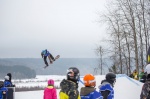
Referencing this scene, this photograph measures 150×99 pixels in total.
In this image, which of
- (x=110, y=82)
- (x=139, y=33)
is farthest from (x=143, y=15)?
(x=110, y=82)

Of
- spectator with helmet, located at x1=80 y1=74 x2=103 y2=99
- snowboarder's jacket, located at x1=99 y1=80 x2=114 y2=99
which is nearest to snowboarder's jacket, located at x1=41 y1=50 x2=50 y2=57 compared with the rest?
snowboarder's jacket, located at x1=99 y1=80 x2=114 y2=99

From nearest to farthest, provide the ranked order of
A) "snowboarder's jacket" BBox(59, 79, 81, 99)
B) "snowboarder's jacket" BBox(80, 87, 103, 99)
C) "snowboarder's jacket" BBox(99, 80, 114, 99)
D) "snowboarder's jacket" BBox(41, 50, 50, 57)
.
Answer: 1. "snowboarder's jacket" BBox(59, 79, 81, 99)
2. "snowboarder's jacket" BBox(80, 87, 103, 99)
3. "snowboarder's jacket" BBox(99, 80, 114, 99)
4. "snowboarder's jacket" BBox(41, 50, 50, 57)

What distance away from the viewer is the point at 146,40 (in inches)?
1185

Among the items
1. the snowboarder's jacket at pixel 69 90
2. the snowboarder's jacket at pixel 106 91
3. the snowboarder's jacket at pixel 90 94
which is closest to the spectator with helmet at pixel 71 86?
the snowboarder's jacket at pixel 69 90

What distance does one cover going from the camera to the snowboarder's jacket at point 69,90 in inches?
235

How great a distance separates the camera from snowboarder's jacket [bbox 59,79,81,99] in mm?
5961

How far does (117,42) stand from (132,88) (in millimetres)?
18853

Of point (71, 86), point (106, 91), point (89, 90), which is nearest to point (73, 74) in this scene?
point (71, 86)

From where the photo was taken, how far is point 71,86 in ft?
19.6

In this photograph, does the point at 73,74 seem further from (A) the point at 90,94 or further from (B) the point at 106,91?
(B) the point at 106,91

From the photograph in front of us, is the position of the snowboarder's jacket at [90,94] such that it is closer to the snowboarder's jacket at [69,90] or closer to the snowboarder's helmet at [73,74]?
the snowboarder's jacket at [69,90]

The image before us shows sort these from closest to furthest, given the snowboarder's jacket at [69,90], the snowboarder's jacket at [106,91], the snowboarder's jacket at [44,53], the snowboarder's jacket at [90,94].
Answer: the snowboarder's jacket at [69,90] → the snowboarder's jacket at [90,94] → the snowboarder's jacket at [106,91] → the snowboarder's jacket at [44,53]

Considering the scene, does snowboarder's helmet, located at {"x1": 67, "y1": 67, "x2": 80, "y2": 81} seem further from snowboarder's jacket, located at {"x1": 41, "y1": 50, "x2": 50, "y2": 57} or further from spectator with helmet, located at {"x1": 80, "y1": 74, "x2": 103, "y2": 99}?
snowboarder's jacket, located at {"x1": 41, "y1": 50, "x2": 50, "y2": 57}

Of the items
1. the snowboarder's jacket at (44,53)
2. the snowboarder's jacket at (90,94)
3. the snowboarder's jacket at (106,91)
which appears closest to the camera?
the snowboarder's jacket at (90,94)
